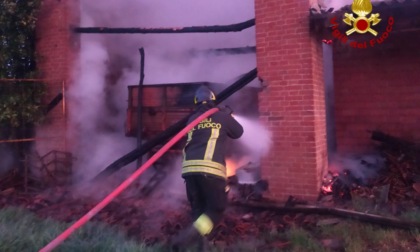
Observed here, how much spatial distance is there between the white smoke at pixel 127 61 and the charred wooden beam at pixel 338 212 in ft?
11.0

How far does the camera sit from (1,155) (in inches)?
333

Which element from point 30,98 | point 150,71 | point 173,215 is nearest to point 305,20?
point 173,215

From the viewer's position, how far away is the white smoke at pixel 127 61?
8.55 metres

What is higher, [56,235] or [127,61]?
[127,61]

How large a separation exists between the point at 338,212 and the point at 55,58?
243 inches

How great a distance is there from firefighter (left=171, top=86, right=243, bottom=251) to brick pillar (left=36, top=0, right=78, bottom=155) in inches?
175

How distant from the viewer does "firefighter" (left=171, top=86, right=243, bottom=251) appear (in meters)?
4.33

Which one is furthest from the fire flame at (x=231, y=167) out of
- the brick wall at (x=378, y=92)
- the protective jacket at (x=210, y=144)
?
the protective jacket at (x=210, y=144)

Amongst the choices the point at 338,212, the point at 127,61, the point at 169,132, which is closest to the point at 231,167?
the point at 169,132

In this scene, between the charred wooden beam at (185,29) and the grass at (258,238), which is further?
the charred wooden beam at (185,29)

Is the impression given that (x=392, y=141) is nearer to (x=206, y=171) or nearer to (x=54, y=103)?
(x=206, y=171)

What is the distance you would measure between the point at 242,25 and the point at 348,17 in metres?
1.91

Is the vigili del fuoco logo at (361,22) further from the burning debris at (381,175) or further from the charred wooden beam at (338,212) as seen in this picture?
the charred wooden beam at (338,212)

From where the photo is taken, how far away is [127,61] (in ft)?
31.9
